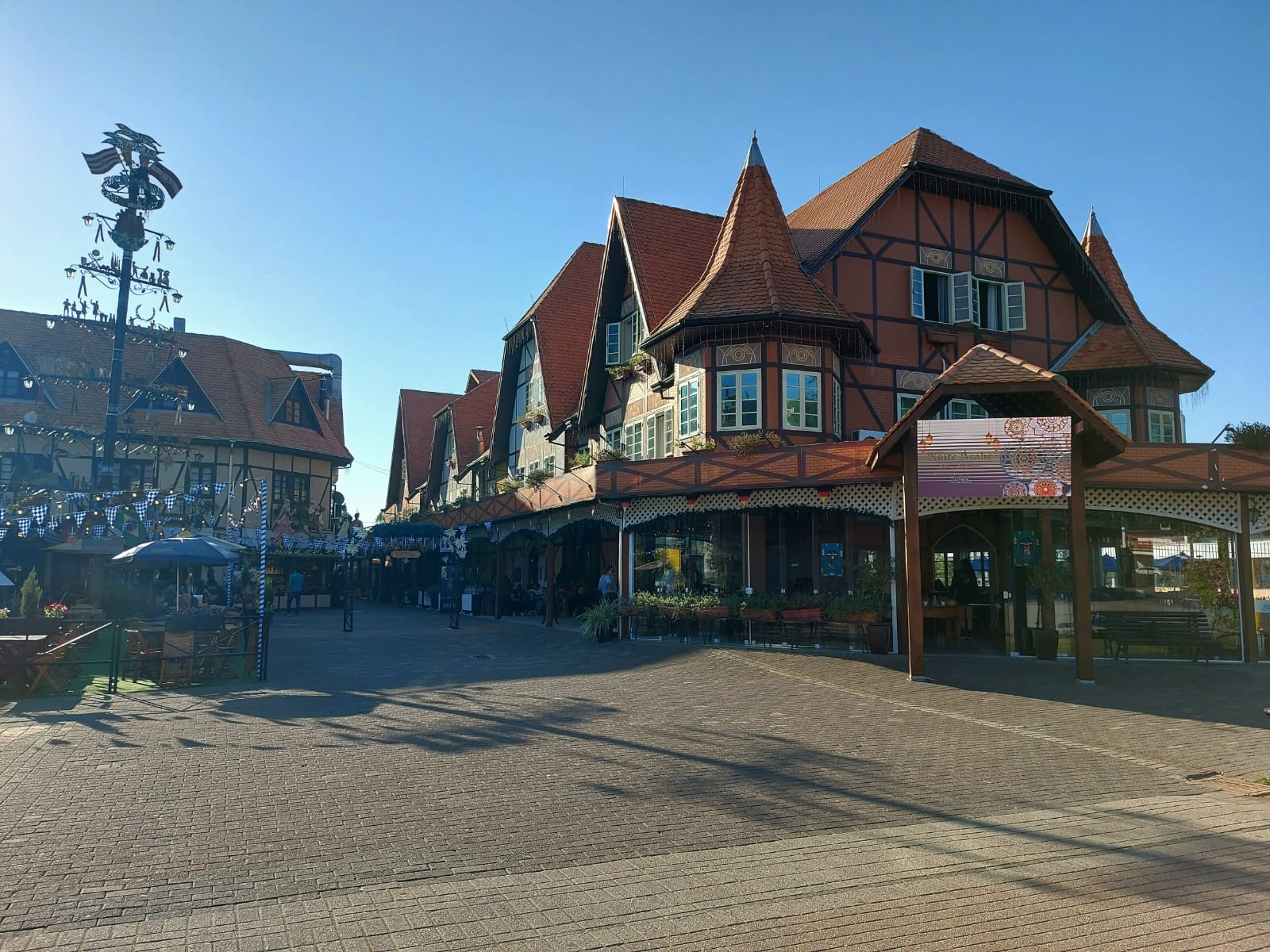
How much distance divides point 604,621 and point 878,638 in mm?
5679

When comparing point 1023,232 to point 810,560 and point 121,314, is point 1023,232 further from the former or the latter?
point 121,314

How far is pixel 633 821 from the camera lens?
677 centimetres

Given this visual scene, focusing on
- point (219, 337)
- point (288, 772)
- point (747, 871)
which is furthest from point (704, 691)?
point (219, 337)

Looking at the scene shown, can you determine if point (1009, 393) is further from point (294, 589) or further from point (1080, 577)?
point (294, 589)

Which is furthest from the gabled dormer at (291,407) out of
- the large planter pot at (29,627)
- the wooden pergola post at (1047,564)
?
the wooden pergola post at (1047,564)

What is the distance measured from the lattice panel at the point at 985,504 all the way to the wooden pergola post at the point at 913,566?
0.46m

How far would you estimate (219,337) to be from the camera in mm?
41094

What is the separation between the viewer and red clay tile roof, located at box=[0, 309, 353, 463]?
3459cm

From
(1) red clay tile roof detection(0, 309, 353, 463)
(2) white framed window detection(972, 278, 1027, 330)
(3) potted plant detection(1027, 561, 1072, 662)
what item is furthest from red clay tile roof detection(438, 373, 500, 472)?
(3) potted plant detection(1027, 561, 1072, 662)

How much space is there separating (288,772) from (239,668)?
787 cm

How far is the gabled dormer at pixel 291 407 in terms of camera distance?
39.6 m

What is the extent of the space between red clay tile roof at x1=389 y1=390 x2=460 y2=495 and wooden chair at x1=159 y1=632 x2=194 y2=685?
1397 inches

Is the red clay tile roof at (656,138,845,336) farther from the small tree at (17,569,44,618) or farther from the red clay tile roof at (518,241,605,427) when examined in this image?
the small tree at (17,569,44,618)

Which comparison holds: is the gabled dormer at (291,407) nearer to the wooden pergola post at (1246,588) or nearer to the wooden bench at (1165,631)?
the wooden bench at (1165,631)
